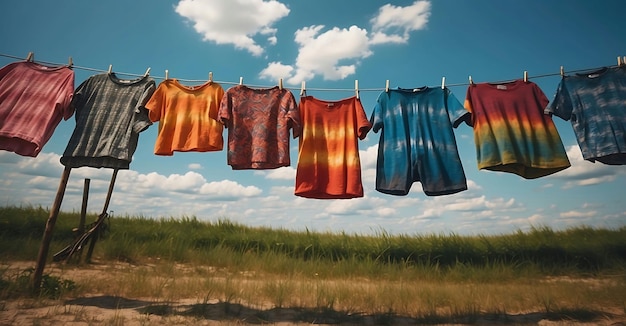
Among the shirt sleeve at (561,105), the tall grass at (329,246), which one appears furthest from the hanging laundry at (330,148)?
the tall grass at (329,246)

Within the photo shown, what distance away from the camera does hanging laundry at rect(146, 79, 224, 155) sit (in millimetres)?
5180

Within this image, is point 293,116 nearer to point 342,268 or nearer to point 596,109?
point 596,109

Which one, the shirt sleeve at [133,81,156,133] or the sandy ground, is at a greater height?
the shirt sleeve at [133,81,156,133]

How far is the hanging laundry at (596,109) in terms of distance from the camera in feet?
15.8

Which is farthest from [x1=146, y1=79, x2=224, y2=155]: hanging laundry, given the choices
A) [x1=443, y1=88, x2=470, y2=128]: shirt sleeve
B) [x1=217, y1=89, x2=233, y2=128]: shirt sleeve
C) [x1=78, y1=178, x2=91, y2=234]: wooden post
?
[x1=78, y1=178, x2=91, y2=234]: wooden post

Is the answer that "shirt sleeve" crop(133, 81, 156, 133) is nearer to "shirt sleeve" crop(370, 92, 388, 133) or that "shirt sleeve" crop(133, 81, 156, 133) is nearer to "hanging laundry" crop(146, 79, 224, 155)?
"hanging laundry" crop(146, 79, 224, 155)

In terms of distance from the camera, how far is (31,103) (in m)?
5.09

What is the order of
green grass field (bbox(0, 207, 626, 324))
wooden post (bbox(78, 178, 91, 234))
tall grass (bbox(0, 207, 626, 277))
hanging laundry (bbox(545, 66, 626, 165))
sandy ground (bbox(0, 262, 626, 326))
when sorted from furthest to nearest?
tall grass (bbox(0, 207, 626, 277)) → wooden post (bbox(78, 178, 91, 234)) → green grass field (bbox(0, 207, 626, 324)) → hanging laundry (bbox(545, 66, 626, 165)) → sandy ground (bbox(0, 262, 626, 326))

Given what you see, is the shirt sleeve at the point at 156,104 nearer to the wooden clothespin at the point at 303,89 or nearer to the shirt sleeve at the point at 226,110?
the shirt sleeve at the point at 226,110

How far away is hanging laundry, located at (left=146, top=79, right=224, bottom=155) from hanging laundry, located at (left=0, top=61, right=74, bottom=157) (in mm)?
1277

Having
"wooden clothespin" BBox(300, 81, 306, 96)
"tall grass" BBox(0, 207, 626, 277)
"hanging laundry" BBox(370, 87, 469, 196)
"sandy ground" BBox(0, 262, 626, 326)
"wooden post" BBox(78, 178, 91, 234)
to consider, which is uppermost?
"wooden clothespin" BBox(300, 81, 306, 96)

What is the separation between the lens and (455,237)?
36.5 ft

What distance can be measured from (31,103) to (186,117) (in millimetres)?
2198

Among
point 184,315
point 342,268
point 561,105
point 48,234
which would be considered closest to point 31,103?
point 48,234
